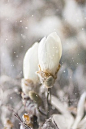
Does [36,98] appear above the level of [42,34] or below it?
below

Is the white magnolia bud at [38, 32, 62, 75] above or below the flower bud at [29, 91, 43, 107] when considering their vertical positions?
above

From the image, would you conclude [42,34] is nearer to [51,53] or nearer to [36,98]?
A: [51,53]

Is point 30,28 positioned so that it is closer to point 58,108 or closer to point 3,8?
point 3,8

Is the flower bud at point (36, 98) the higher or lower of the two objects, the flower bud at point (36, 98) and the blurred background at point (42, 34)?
the lower

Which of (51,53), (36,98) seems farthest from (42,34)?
(36,98)

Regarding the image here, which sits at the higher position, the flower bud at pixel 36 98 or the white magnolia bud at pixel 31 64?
the white magnolia bud at pixel 31 64
